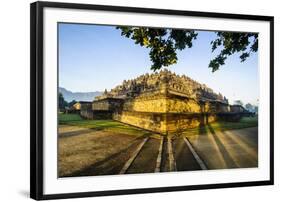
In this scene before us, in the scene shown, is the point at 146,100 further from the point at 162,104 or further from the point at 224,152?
the point at 224,152

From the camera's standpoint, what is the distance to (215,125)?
6828 millimetres

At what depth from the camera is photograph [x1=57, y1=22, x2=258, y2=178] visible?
6121 millimetres

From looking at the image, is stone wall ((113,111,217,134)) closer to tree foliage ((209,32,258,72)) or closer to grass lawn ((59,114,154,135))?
grass lawn ((59,114,154,135))

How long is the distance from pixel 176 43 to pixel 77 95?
1.28 m

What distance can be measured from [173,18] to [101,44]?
2.82ft

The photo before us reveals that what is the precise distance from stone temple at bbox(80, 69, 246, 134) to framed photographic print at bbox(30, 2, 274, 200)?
11mm

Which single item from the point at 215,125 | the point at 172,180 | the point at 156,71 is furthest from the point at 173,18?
the point at 172,180

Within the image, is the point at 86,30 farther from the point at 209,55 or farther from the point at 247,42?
the point at 247,42

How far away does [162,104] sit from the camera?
657 centimetres

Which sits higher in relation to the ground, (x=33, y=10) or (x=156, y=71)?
(x=33, y=10)

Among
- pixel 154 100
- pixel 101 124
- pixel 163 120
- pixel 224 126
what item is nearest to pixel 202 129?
pixel 224 126

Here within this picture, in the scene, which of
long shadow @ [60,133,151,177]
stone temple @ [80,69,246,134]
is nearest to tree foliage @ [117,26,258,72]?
stone temple @ [80,69,246,134]

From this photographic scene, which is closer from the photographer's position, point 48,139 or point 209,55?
point 48,139

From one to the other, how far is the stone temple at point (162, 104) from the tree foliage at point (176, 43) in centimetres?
19
